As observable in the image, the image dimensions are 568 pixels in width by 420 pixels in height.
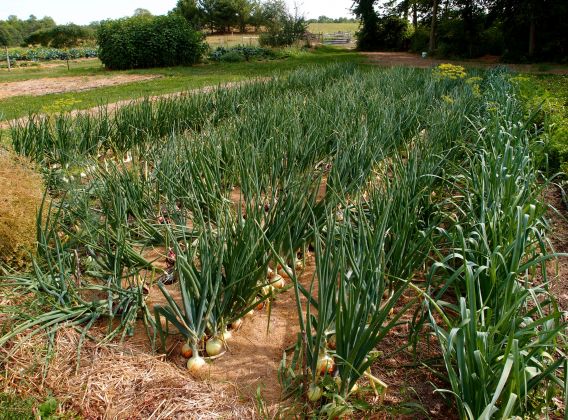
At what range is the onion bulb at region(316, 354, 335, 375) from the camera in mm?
1557

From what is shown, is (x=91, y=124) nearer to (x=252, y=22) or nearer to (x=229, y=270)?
(x=229, y=270)

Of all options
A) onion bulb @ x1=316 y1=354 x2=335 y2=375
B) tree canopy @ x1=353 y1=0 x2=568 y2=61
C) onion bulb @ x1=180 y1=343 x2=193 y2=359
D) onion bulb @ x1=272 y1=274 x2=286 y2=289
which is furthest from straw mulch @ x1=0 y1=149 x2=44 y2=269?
tree canopy @ x1=353 y1=0 x2=568 y2=61

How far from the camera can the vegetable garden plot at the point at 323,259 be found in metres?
1.42

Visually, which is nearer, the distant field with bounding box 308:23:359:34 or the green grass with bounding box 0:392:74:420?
the green grass with bounding box 0:392:74:420

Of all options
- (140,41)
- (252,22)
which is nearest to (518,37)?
(140,41)

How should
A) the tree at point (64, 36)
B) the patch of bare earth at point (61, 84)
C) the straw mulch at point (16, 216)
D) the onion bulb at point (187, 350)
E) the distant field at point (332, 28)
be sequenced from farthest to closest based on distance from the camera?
the distant field at point (332, 28) < the tree at point (64, 36) < the patch of bare earth at point (61, 84) < the straw mulch at point (16, 216) < the onion bulb at point (187, 350)

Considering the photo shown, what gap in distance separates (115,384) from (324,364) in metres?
0.78

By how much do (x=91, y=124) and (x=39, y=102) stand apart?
5.94 metres

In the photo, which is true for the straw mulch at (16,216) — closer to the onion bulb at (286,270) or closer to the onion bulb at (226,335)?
the onion bulb at (226,335)

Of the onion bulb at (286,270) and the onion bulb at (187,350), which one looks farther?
the onion bulb at (187,350)

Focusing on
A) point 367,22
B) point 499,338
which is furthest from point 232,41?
point 499,338

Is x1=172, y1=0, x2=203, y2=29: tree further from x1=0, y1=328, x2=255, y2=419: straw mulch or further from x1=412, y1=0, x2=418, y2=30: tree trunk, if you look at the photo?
x1=0, y1=328, x2=255, y2=419: straw mulch

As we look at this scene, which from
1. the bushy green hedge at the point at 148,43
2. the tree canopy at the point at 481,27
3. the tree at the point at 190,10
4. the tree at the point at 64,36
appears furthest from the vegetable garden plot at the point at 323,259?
the tree at the point at 64,36

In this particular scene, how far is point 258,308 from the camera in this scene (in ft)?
7.20
